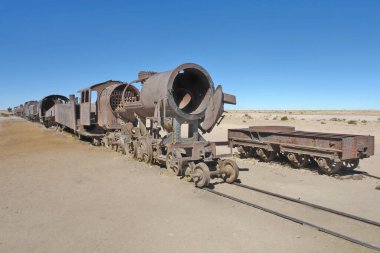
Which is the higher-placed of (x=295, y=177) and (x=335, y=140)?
(x=335, y=140)

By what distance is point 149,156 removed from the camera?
1092 centimetres

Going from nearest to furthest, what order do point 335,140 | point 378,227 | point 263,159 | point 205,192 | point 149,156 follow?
point 378,227 < point 205,192 < point 335,140 < point 149,156 < point 263,159

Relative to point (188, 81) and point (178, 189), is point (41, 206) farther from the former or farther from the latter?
point (188, 81)

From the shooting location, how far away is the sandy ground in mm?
→ 4898

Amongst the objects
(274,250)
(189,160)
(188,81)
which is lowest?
(274,250)

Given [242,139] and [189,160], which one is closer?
[189,160]

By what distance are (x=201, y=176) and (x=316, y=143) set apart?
4.43m

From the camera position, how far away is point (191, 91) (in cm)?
1089

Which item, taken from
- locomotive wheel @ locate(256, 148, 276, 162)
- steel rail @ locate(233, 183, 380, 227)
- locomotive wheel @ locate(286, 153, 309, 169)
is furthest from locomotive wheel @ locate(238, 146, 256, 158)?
steel rail @ locate(233, 183, 380, 227)

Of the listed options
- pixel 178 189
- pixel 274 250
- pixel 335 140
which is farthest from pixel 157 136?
pixel 274 250

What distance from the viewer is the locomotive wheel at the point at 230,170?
8.64 m

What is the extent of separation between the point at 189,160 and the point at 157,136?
8.72 feet

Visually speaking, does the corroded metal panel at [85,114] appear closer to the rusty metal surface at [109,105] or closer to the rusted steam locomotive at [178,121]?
the rusty metal surface at [109,105]

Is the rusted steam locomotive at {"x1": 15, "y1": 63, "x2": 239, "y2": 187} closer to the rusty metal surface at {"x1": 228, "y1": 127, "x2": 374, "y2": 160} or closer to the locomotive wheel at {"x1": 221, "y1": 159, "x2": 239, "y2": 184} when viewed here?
the locomotive wheel at {"x1": 221, "y1": 159, "x2": 239, "y2": 184}
